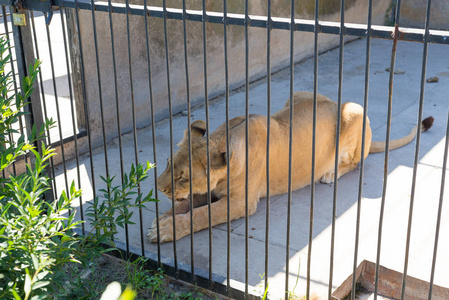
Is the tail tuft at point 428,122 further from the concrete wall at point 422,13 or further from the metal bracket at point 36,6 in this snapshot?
the concrete wall at point 422,13

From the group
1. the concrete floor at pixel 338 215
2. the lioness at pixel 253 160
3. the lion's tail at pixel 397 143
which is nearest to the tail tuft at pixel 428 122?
the lion's tail at pixel 397 143

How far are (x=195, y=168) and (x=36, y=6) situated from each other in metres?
1.58

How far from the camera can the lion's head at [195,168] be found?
4164mm

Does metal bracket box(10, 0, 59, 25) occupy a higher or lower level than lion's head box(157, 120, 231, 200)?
higher

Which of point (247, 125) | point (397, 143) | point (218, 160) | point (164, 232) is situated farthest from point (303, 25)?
point (397, 143)

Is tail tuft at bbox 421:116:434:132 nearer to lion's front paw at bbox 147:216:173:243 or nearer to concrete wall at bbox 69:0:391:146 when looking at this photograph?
concrete wall at bbox 69:0:391:146

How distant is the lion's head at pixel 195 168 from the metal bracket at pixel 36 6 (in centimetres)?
134

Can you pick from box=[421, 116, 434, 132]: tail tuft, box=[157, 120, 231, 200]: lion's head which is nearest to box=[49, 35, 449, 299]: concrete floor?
box=[421, 116, 434, 132]: tail tuft

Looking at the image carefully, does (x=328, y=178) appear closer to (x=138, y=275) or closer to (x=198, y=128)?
(x=198, y=128)

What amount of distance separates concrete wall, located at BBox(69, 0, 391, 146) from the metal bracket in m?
1.74

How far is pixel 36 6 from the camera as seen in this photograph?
3613mm

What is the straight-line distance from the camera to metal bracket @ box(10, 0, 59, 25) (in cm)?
355

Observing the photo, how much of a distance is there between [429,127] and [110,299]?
544cm

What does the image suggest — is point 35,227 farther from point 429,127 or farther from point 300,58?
point 300,58
